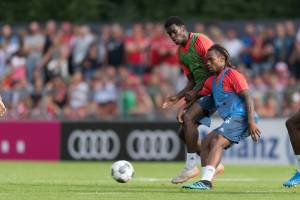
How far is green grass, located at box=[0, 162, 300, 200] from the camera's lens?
1306 cm

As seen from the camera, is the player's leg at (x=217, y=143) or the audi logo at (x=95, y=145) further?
the audi logo at (x=95, y=145)

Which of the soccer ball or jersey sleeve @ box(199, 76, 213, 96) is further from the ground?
jersey sleeve @ box(199, 76, 213, 96)

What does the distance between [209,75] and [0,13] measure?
20.5 m

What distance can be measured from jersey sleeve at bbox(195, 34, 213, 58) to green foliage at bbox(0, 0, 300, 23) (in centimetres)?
1832

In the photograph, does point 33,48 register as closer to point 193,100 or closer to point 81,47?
point 81,47

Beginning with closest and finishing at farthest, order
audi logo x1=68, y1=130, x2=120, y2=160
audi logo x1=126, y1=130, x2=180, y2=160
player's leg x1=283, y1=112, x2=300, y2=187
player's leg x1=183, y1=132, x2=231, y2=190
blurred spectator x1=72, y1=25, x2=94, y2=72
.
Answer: player's leg x1=183, y1=132, x2=231, y2=190, player's leg x1=283, y1=112, x2=300, y2=187, audi logo x1=126, y1=130, x2=180, y2=160, audi logo x1=68, y1=130, x2=120, y2=160, blurred spectator x1=72, y1=25, x2=94, y2=72

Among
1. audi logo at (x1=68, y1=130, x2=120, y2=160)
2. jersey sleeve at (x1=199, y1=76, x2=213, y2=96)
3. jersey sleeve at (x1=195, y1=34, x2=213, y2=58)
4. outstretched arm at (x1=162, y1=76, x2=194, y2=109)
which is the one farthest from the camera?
audi logo at (x1=68, y1=130, x2=120, y2=160)

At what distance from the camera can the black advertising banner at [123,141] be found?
82.6 feet

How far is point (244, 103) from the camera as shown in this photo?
559 inches

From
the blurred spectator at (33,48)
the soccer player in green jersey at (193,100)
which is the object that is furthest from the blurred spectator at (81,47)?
the soccer player in green jersey at (193,100)

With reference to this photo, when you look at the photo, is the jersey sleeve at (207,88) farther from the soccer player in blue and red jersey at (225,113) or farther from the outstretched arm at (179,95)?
the soccer player in blue and red jersey at (225,113)

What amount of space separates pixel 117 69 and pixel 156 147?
9.72ft

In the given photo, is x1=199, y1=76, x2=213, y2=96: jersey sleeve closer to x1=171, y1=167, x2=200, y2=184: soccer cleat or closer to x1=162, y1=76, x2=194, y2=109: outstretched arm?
x1=162, y1=76, x2=194, y2=109: outstretched arm

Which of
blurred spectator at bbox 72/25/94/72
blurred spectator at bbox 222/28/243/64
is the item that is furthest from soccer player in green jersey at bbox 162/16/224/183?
blurred spectator at bbox 72/25/94/72
